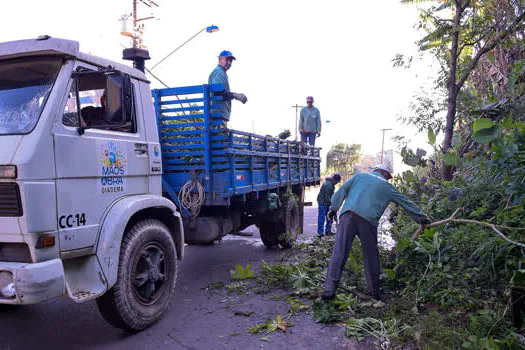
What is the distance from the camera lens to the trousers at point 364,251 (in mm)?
4539

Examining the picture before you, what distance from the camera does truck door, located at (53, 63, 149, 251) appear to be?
123 inches

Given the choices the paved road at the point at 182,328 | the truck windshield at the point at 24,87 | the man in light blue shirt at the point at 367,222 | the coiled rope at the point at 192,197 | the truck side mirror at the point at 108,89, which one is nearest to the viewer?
the truck windshield at the point at 24,87

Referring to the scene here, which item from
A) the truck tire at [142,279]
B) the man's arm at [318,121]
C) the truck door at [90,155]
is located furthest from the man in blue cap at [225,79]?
the man's arm at [318,121]

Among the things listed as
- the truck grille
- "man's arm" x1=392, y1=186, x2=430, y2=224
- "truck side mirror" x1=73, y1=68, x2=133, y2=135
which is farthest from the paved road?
"truck side mirror" x1=73, y1=68, x2=133, y2=135

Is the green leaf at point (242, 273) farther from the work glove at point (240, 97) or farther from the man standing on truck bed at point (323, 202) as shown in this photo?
the man standing on truck bed at point (323, 202)

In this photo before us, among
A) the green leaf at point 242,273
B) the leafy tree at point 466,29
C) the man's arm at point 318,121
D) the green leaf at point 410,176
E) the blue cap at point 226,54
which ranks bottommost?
the green leaf at point 242,273

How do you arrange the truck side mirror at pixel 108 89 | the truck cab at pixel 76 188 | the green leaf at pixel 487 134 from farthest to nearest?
the green leaf at pixel 487 134 → the truck side mirror at pixel 108 89 → the truck cab at pixel 76 188

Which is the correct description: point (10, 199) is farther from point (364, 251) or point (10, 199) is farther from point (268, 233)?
point (268, 233)

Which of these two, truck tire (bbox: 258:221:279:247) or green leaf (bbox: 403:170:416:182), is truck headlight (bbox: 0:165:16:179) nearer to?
truck tire (bbox: 258:221:279:247)

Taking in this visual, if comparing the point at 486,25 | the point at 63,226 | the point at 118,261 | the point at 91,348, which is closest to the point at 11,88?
the point at 63,226

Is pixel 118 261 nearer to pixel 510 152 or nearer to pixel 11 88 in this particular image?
pixel 11 88

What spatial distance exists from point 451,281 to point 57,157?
151 inches

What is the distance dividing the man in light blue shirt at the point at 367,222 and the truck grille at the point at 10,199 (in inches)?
125

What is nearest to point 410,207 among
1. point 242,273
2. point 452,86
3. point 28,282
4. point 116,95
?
point 242,273
